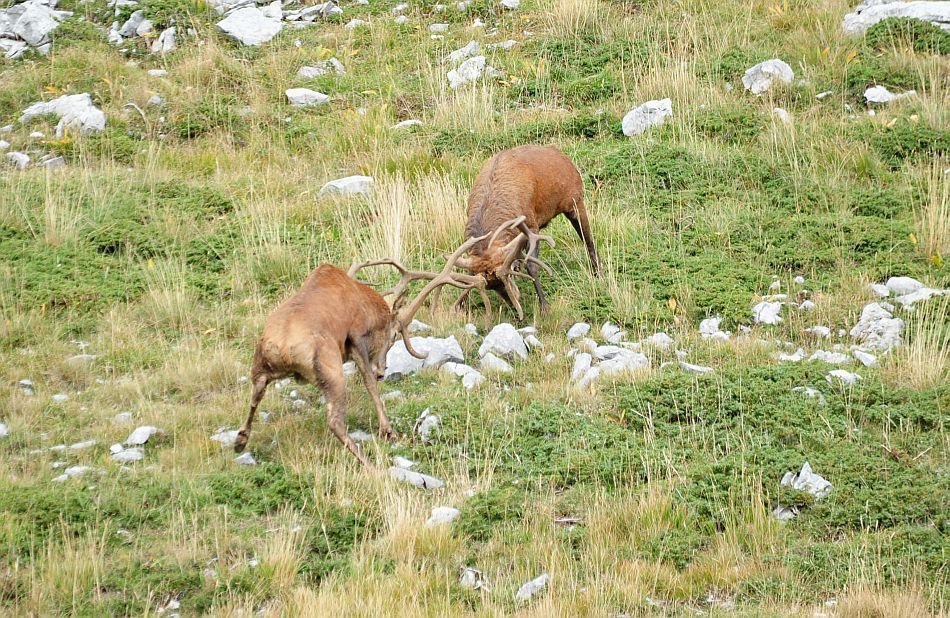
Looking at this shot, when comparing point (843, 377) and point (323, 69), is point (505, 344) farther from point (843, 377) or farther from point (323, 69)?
point (323, 69)

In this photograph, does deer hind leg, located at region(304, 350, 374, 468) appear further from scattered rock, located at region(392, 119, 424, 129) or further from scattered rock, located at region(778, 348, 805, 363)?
scattered rock, located at region(392, 119, 424, 129)

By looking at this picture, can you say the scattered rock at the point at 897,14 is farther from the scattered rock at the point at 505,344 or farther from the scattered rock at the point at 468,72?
the scattered rock at the point at 505,344

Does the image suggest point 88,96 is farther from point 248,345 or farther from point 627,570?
point 627,570

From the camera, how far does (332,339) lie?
6785mm

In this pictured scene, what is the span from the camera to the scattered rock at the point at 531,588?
17.5 feet

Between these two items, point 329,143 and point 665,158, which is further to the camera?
point 329,143

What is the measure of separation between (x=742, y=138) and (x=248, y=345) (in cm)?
626

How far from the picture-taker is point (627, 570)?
5496mm

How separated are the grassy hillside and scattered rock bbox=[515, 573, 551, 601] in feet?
0.28

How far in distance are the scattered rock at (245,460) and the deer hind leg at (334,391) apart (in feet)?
1.86

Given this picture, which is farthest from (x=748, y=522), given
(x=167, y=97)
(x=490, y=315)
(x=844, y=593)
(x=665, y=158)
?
(x=167, y=97)

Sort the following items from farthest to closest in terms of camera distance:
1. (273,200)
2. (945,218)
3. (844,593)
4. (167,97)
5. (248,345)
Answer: (167,97)
(273,200)
(945,218)
(248,345)
(844,593)

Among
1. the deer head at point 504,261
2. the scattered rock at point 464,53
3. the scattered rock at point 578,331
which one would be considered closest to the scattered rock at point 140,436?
the deer head at point 504,261

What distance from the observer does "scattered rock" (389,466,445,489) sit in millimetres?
6500
